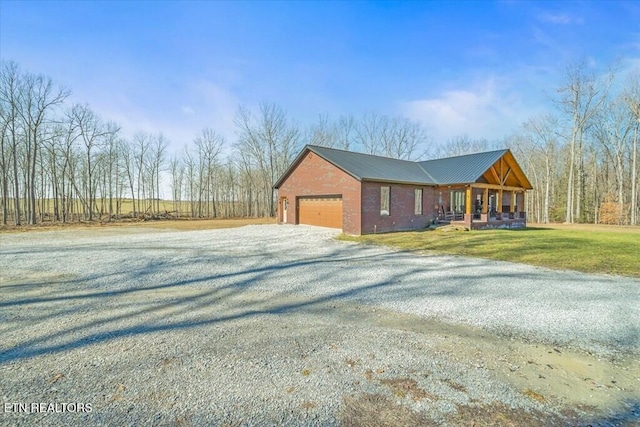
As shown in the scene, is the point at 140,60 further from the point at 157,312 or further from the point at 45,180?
the point at 45,180

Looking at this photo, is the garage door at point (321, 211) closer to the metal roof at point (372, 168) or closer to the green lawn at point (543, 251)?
the metal roof at point (372, 168)

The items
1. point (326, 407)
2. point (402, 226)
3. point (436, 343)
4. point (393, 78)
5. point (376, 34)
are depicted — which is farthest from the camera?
point (393, 78)

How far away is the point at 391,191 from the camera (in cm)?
1759

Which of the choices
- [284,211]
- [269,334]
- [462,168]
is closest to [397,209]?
[462,168]

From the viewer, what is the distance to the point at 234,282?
6625 mm

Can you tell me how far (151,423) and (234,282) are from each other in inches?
172

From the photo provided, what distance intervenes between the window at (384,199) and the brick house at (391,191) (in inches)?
2.2

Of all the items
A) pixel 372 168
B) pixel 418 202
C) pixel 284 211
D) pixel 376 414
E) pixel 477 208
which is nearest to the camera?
pixel 376 414

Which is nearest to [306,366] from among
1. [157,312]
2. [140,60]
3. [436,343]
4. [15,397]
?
[436,343]

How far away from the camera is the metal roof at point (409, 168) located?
1758 cm

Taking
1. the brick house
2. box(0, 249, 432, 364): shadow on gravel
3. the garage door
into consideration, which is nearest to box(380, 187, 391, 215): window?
the brick house

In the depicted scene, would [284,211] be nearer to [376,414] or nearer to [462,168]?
[462,168]

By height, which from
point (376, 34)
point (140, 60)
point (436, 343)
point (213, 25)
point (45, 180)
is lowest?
point (436, 343)

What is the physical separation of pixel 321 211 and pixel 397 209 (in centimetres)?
477
